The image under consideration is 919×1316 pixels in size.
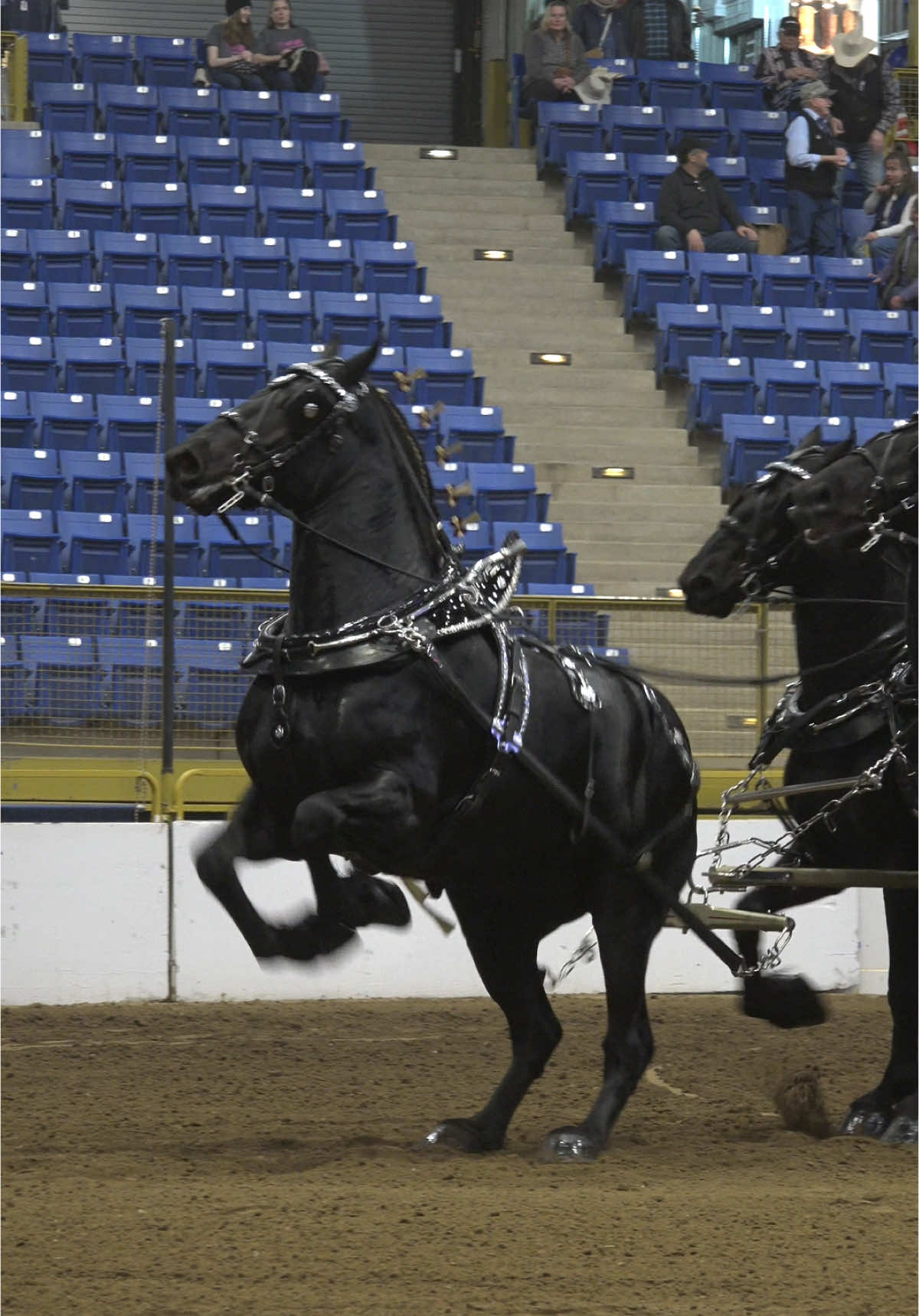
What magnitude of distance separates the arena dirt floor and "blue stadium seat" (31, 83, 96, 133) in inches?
404

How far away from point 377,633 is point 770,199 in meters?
13.7

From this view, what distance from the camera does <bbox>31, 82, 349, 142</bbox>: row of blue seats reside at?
658 inches

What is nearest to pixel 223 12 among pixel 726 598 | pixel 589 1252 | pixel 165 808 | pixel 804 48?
pixel 804 48

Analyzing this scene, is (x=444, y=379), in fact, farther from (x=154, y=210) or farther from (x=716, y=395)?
(x=154, y=210)

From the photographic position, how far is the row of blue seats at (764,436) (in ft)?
46.7

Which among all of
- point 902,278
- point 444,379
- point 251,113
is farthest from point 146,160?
point 902,278

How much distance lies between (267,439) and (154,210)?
426 inches

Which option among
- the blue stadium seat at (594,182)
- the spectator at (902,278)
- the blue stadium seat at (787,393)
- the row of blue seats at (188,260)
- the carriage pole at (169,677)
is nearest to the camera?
the carriage pole at (169,677)

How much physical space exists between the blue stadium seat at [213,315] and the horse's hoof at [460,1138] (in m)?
9.24

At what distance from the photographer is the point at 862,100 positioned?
18.0m

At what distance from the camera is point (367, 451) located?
5.68 metres

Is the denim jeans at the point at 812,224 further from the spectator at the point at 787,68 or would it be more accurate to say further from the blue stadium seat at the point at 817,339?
the spectator at the point at 787,68

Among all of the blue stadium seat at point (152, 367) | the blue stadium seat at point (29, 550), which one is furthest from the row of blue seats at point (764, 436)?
the blue stadium seat at point (29, 550)

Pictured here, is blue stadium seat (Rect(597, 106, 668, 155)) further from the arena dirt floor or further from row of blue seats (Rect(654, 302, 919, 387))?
the arena dirt floor
